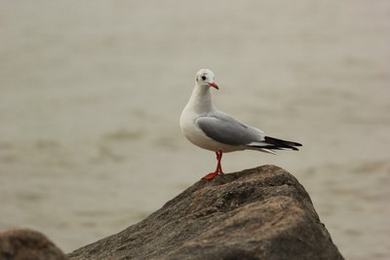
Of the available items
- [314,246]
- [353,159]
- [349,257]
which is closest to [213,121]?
[314,246]

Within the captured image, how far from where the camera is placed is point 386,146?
2144 centimetres

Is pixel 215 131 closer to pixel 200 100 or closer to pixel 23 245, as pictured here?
pixel 200 100

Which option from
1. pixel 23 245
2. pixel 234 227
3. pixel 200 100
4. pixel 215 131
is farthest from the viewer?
pixel 200 100

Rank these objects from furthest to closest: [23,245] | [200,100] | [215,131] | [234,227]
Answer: [200,100] < [215,131] < [234,227] < [23,245]

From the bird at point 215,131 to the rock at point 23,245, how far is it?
8.45 ft

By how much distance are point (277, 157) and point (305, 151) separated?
623 millimetres

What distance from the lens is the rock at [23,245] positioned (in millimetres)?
6336

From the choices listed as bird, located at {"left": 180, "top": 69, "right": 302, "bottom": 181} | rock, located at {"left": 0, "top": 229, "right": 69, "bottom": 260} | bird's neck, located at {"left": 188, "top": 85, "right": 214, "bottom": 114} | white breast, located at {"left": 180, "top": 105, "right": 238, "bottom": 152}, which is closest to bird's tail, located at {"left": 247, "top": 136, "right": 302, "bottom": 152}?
bird, located at {"left": 180, "top": 69, "right": 302, "bottom": 181}

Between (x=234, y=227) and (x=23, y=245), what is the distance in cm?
153

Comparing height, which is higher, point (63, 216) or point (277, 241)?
point (63, 216)

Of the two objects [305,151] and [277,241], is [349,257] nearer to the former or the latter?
[305,151]

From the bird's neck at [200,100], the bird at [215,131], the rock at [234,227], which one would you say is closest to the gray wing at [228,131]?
the bird at [215,131]

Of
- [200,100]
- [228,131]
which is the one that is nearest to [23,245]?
[228,131]

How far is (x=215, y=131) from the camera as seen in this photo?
28.6 feet
